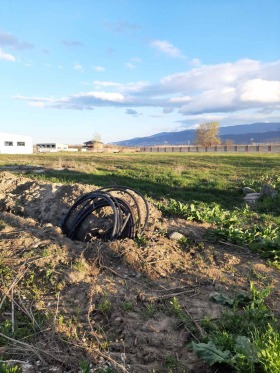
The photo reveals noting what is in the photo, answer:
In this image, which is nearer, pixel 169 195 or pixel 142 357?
pixel 142 357

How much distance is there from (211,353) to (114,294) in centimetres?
164

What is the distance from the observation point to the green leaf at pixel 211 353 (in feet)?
9.98

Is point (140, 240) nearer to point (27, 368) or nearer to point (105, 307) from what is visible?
point (105, 307)

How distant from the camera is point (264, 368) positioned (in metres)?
2.84

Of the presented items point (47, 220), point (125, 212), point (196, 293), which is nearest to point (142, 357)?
point (196, 293)

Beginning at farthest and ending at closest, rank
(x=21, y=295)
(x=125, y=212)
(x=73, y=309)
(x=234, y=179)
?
1. (x=234, y=179)
2. (x=125, y=212)
3. (x=21, y=295)
4. (x=73, y=309)

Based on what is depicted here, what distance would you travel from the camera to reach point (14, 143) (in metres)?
64.8

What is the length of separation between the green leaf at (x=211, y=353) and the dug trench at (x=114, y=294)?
0.22 m

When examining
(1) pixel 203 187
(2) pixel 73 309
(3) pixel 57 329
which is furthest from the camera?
(1) pixel 203 187

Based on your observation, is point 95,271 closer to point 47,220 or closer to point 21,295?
point 21,295

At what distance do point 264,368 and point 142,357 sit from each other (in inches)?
42.8

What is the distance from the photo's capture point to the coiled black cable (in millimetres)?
6387

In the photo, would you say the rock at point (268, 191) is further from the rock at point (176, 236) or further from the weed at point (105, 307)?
the weed at point (105, 307)

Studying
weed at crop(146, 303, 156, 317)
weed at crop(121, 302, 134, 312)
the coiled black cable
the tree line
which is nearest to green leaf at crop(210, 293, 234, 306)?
weed at crop(146, 303, 156, 317)
